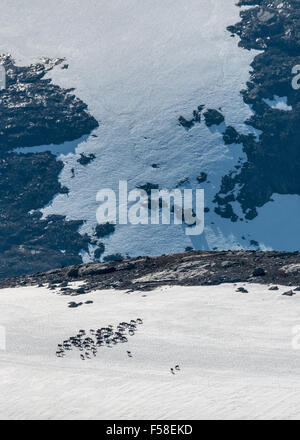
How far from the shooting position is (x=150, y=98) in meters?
131

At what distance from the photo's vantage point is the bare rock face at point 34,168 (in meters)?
116

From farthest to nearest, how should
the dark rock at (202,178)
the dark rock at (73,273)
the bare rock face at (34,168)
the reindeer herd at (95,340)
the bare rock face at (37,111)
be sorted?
the bare rock face at (37,111) < the dark rock at (202,178) < the bare rock face at (34,168) < the dark rock at (73,273) < the reindeer herd at (95,340)

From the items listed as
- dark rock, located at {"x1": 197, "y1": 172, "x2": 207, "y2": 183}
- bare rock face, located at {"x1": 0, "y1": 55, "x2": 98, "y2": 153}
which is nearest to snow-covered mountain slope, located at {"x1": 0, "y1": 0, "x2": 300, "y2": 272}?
dark rock, located at {"x1": 197, "y1": 172, "x2": 207, "y2": 183}

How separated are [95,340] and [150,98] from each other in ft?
254

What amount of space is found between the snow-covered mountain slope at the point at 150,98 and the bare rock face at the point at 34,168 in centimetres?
175

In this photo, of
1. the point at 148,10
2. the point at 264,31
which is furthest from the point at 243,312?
the point at 148,10

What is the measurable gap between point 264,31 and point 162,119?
848 inches

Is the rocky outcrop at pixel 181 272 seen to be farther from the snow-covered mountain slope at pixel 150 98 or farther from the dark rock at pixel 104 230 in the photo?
the dark rock at pixel 104 230

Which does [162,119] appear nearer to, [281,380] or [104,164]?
[104,164]

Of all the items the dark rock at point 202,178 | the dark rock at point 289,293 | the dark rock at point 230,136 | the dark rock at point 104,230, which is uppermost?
the dark rock at point 230,136

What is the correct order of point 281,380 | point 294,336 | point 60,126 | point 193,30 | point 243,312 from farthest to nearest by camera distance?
point 193,30, point 60,126, point 243,312, point 294,336, point 281,380

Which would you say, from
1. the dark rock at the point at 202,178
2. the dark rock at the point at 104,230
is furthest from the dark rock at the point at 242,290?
the dark rock at the point at 202,178

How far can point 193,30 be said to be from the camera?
14012 centimetres

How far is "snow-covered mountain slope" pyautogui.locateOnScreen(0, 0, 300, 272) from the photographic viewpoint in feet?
373
